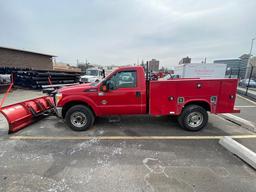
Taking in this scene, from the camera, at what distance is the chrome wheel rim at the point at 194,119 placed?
14.2 ft

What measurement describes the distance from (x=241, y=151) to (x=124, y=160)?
8.33 ft

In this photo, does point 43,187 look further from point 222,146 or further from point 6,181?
point 222,146

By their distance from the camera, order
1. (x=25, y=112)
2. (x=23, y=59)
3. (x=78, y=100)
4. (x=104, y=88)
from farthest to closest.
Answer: (x=23, y=59) → (x=25, y=112) → (x=78, y=100) → (x=104, y=88)

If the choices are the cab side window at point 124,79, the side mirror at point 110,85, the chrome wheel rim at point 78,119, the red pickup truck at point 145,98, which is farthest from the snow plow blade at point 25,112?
the cab side window at point 124,79

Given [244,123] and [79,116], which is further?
[244,123]

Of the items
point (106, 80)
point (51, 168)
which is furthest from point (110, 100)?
point (51, 168)

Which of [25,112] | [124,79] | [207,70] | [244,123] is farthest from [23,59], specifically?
[207,70]

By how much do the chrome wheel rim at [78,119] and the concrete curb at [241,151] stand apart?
12.8 ft

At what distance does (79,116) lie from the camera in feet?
14.6

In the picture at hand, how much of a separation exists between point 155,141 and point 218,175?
1570 millimetres

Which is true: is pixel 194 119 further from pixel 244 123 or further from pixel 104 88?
pixel 104 88

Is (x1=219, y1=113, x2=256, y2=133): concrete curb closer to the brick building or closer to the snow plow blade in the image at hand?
the snow plow blade

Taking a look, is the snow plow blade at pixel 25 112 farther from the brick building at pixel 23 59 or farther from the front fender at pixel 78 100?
the brick building at pixel 23 59

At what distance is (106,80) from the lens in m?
4.26
